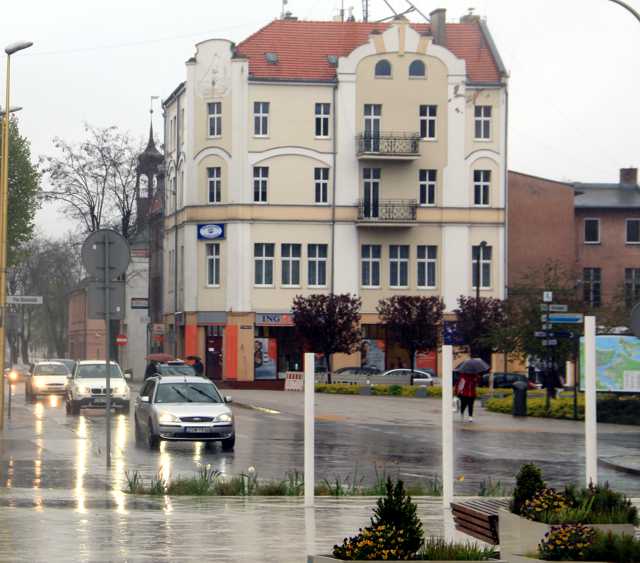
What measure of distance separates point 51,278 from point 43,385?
8014 cm

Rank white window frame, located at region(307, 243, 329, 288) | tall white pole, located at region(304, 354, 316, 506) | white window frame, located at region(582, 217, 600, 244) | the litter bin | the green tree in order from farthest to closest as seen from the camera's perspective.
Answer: white window frame, located at region(582, 217, 600, 244) < white window frame, located at region(307, 243, 329, 288) < the green tree < the litter bin < tall white pole, located at region(304, 354, 316, 506)

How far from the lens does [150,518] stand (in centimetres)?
1478

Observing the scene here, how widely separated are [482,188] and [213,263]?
580 inches

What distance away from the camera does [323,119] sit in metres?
78.1

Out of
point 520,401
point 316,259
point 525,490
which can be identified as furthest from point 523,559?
point 316,259

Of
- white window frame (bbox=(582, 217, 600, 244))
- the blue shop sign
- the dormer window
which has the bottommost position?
the blue shop sign

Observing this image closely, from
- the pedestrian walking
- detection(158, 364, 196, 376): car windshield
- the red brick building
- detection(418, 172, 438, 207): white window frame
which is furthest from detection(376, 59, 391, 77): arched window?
the pedestrian walking

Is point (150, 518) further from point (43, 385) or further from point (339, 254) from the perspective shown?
point (339, 254)

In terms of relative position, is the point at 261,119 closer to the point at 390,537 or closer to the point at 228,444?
the point at 228,444

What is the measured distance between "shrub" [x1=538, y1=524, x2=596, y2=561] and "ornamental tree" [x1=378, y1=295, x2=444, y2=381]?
61154mm

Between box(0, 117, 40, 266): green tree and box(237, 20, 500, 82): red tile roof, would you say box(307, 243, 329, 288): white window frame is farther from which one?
box(0, 117, 40, 266): green tree

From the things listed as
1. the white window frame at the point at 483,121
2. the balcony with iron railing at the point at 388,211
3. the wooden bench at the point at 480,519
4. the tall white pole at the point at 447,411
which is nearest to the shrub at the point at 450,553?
the wooden bench at the point at 480,519

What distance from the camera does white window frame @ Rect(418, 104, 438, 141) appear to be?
78688 mm

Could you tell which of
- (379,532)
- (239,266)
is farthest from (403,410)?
(379,532)
